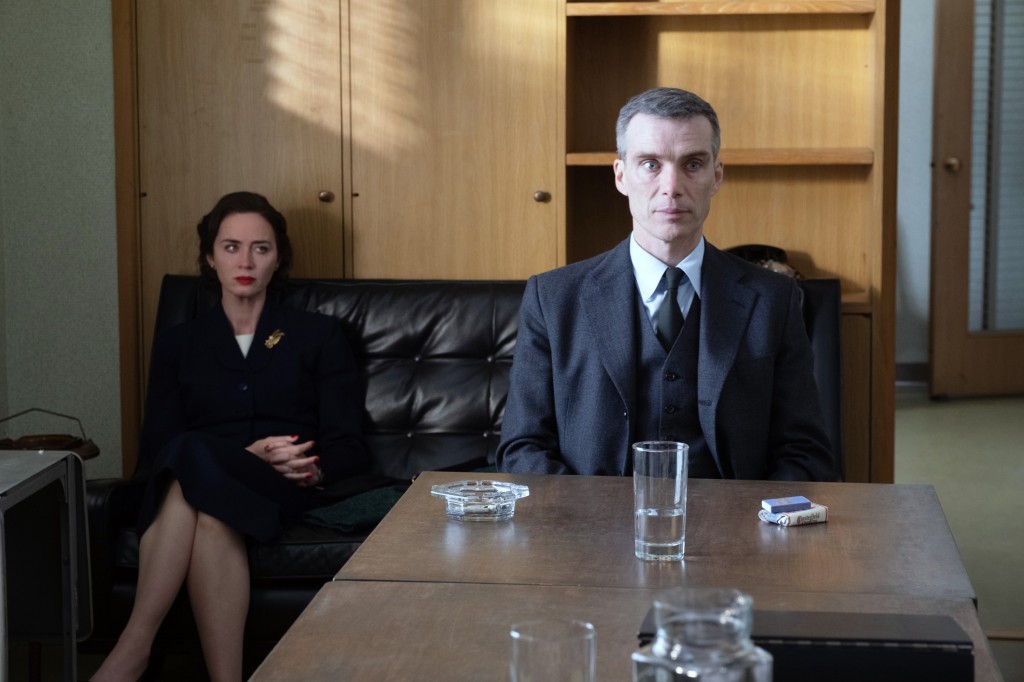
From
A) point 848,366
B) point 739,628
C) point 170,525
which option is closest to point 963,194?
point 848,366

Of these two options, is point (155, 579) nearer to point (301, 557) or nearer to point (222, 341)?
point (301, 557)

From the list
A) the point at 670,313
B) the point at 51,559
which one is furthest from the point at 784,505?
the point at 51,559

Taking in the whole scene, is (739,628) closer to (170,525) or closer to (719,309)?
(719,309)

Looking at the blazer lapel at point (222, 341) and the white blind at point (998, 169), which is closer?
the blazer lapel at point (222, 341)

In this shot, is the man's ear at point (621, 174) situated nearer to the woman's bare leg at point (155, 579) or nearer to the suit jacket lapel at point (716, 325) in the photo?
the suit jacket lapel at point (716, 325)

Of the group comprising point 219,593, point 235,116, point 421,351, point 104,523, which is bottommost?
point 219,593

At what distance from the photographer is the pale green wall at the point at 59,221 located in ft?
11.5

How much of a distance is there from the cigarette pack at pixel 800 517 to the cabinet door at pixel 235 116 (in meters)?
2.12

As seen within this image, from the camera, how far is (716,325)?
7.36ft

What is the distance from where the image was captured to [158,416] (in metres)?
3.10

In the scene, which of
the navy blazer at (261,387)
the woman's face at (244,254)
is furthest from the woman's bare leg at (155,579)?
the woman's face at (244,254)

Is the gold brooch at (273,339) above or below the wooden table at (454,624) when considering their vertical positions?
above

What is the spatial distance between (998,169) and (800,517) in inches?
210

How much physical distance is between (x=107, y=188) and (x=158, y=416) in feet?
2.56
